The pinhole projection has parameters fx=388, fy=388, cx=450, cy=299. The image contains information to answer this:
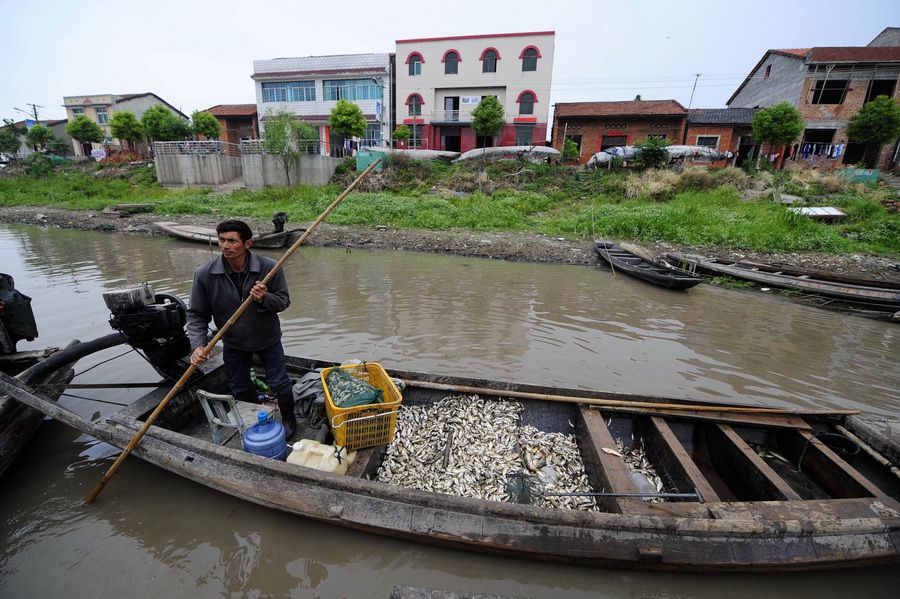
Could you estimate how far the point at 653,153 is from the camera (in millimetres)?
21109

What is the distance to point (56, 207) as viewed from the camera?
75.3ft

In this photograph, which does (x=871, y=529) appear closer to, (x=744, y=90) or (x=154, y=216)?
(x=154, y=216)

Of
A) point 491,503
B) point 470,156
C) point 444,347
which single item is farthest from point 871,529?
point 470,156

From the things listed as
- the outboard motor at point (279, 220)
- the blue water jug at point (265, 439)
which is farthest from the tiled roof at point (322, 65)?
the blue water jug at point (265, 439)

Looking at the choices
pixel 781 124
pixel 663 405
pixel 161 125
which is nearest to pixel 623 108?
pixel 781 124

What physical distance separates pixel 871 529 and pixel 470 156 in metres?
25.7

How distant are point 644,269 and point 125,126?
3928cm

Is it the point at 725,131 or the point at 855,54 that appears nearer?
the point at 855,54

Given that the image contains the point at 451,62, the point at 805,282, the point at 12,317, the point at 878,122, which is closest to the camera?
the point at 12,317

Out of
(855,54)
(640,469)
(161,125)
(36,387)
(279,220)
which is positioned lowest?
(640,469)

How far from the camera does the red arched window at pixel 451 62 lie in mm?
28766

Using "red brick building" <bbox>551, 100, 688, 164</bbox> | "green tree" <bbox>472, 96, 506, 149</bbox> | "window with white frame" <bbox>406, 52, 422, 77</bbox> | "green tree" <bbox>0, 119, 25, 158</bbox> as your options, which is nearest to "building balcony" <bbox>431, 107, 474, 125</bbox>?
"window with white frame" <bbox>406, 52, 422, 77</bbox>

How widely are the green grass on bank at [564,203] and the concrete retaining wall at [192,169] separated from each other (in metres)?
1.19

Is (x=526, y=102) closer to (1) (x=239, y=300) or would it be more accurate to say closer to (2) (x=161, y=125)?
(2) (x=161, y=125)
